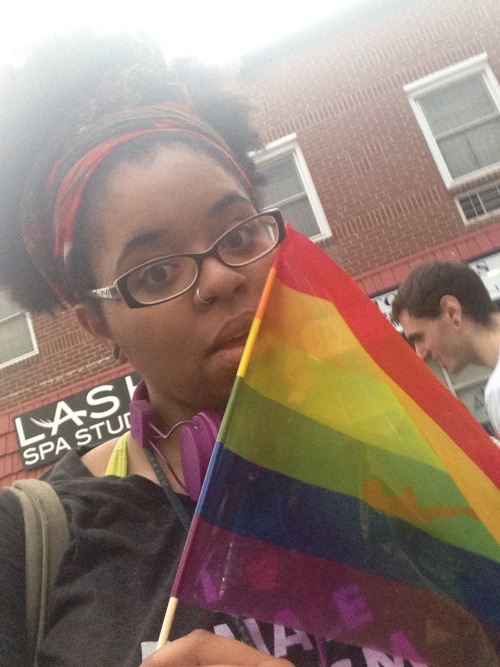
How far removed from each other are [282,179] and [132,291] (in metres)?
5.56

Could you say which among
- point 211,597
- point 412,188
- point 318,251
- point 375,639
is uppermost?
point 412,188

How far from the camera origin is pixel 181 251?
2.89 feet

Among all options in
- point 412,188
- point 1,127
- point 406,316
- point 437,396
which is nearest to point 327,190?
point 412,188

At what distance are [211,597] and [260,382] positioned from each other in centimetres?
27

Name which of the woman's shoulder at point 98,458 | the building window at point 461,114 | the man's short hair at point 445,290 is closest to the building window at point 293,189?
the building window at point 461,114

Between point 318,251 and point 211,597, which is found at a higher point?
point 318,251

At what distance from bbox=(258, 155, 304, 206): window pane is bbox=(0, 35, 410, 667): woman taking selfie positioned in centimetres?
500

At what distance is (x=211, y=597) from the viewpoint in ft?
1.96

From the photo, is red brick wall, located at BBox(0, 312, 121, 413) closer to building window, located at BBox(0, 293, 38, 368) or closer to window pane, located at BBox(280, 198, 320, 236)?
building window, located at BBox(0, 293, 38, 368)

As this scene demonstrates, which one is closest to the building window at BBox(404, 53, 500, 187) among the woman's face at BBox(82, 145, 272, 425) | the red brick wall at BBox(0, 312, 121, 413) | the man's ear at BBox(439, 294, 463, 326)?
the man's ear at BBox(439, 294, 463, 326)

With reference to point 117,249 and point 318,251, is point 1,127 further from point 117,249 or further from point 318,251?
point 318,251

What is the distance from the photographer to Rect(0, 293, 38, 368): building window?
630 centimetres

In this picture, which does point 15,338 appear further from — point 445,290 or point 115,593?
point 115,593

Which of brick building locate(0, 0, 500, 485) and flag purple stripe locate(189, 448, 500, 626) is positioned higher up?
brick building locate(0, 0, 500, 485)
